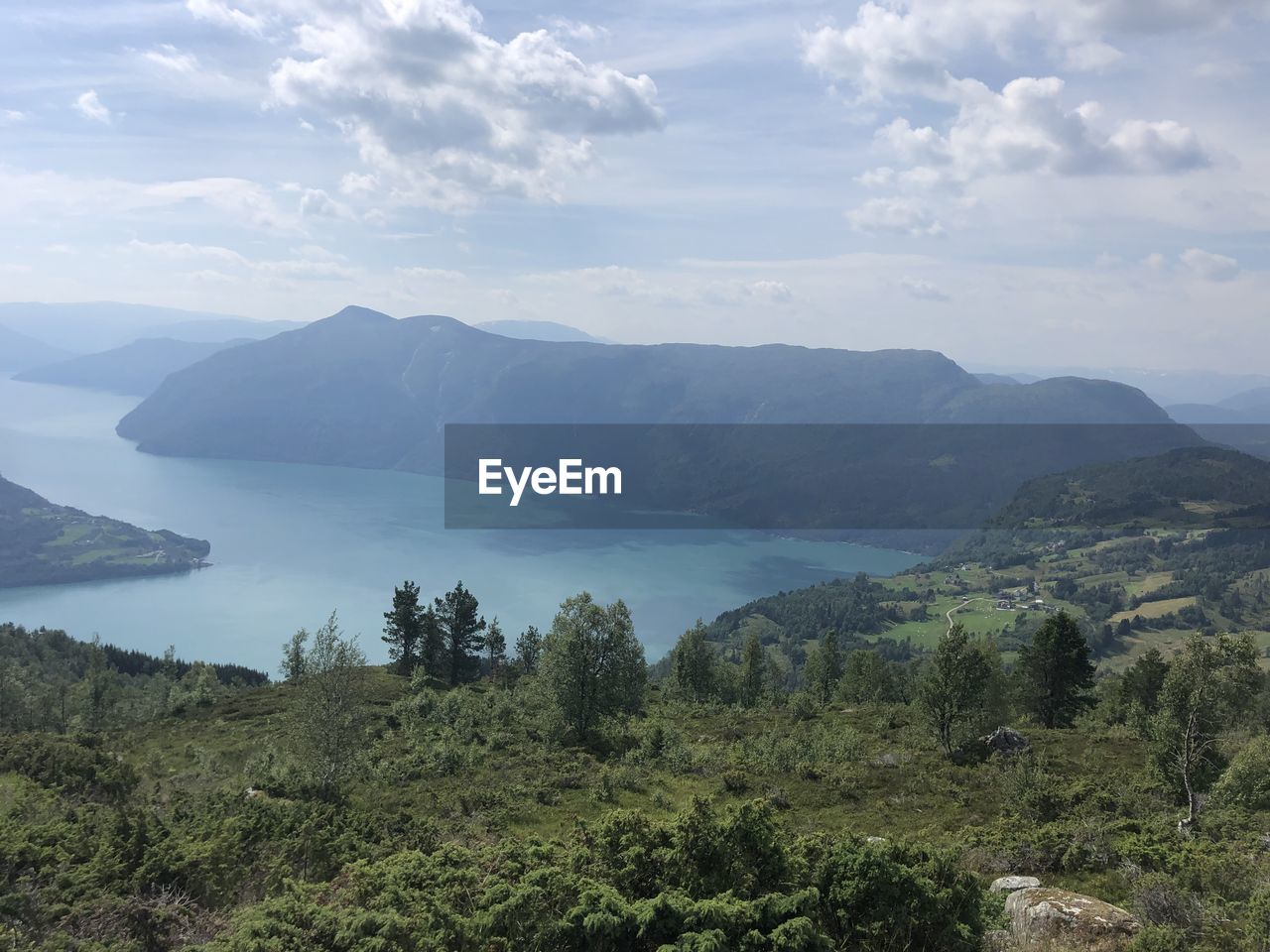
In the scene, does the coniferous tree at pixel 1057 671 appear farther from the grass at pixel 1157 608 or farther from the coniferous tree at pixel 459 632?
the grass at pixel 1157 608

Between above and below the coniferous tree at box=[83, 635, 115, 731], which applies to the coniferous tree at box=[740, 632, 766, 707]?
above

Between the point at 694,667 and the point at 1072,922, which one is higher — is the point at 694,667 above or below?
below

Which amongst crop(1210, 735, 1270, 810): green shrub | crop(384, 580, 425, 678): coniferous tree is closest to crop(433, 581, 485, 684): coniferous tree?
crop(384, 580, 425, 678): coniferous tree

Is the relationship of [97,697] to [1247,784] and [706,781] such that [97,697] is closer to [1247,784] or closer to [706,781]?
[706,781]

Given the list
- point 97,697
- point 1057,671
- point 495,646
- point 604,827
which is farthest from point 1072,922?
point 97,697

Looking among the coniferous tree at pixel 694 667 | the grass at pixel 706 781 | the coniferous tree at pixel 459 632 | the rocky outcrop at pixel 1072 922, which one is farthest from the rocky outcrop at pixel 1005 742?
the coniferous tree at pixel 459 632

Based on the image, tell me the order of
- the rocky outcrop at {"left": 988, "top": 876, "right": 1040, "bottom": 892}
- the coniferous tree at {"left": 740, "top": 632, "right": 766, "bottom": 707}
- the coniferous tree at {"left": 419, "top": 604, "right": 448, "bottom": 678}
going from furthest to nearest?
the coniferous tree at {"left": 419, "top": 604, "right": 448, "bottom": 678}
the coniferous tree at {"left": 740, "top": 632, "right": 766, "bottom": 707}
the rocky outcrop at {"left": 988, "top": 876, "right": 1040, "bottom": 892}

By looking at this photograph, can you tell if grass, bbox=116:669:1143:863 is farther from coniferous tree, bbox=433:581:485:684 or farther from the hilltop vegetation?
coniferous tree, bbox=433:581:485:684
